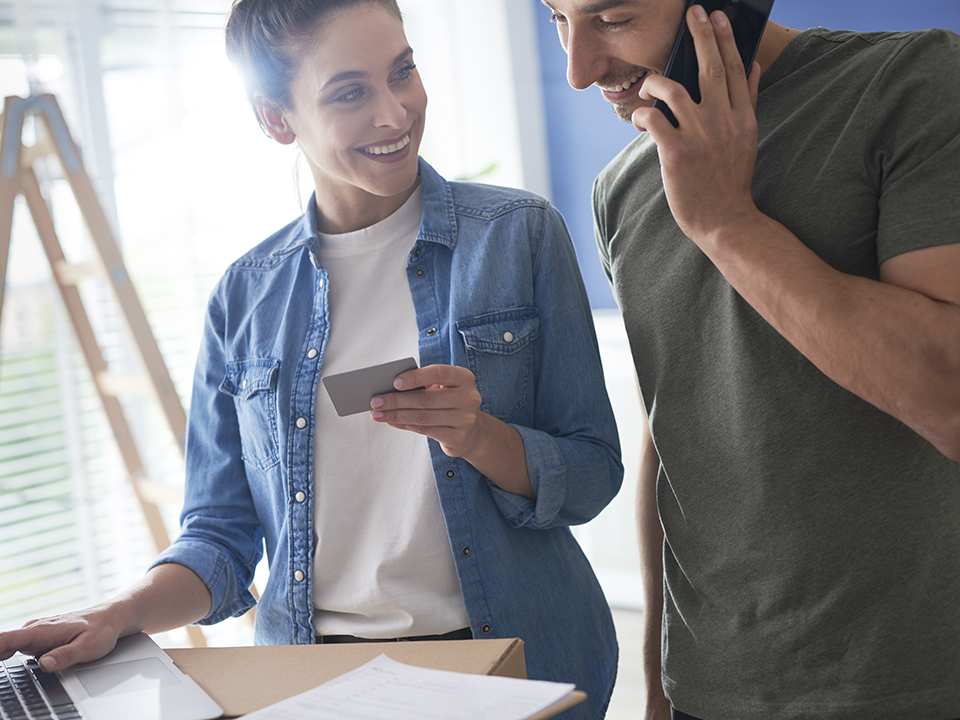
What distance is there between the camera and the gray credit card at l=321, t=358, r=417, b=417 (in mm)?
945

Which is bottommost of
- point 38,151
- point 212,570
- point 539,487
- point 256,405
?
point 212,570

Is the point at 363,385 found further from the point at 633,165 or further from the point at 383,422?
the point at 633,165

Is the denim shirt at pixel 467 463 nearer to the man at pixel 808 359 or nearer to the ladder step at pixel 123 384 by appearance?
the man at pixel 808 359

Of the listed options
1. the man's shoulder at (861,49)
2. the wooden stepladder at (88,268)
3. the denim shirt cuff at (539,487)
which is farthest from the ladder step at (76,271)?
the man's shoulder at (861,49)

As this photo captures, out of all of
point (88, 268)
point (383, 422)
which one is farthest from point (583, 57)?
point (88, 268)

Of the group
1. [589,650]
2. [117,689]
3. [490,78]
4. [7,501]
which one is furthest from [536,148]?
[117,689]

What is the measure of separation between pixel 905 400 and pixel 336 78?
34.7 inches

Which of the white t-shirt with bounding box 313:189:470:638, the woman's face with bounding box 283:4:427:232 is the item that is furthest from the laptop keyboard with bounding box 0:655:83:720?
the woman's face with bounding box 283:4:427:232

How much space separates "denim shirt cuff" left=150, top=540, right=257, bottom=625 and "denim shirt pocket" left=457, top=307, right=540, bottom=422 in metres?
0.46

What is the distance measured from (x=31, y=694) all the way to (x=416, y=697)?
434mm

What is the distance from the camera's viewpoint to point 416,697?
729mm

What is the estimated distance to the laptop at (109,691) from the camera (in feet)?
2.59

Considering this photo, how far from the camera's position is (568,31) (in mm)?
1115

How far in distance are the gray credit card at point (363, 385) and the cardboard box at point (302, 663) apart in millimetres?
265
